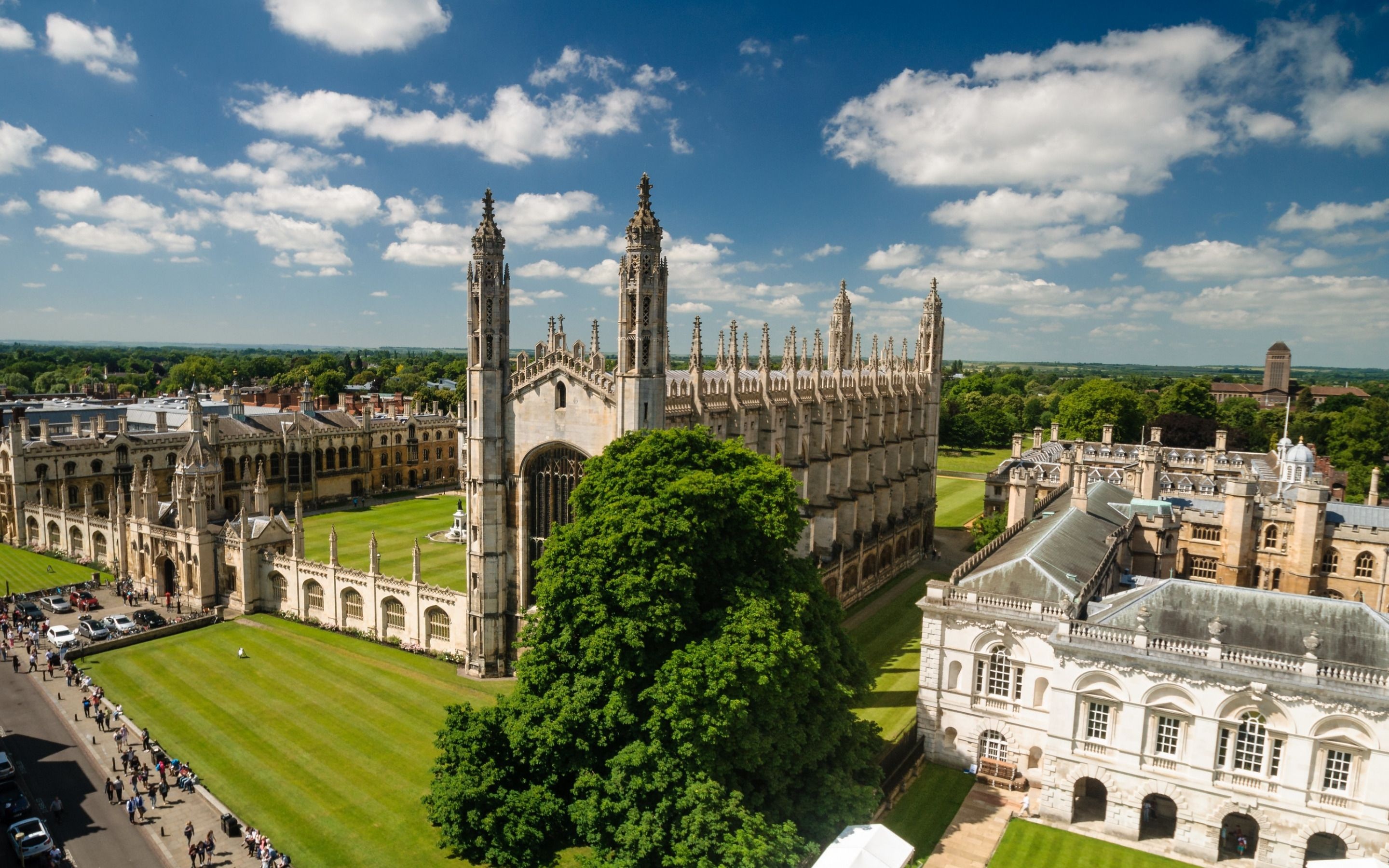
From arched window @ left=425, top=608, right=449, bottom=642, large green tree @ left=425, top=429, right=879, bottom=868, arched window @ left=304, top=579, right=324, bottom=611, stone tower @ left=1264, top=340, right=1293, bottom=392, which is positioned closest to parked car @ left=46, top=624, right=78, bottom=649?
arched window @ left=304, top=579, right=324, bottom=611

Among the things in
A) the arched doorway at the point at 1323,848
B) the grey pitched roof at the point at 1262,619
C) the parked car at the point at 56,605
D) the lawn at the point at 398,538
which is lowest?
the lawn at the point at 398,538

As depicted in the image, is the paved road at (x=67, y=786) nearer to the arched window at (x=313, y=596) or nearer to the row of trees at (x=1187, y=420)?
the arched window at (x=313, y=596)

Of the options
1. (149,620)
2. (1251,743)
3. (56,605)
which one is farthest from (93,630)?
(1251,743)

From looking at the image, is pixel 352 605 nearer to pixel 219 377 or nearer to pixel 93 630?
pixel 93 630

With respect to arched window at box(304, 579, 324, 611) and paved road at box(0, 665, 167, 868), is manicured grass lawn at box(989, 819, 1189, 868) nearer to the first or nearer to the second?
paved road at box(0, 665, 167, 868)

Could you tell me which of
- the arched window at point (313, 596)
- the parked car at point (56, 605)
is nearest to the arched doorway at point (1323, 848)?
the arched window at point (313, 596)

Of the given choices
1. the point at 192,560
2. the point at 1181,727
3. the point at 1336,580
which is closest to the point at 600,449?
the point at 1181,727
